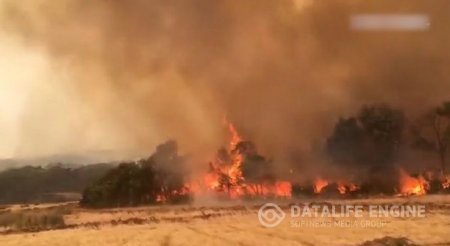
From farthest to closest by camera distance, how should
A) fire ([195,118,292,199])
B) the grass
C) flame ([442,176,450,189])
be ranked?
flame ([442,176,450,189]), fire ([195,118,292,199]), the grass

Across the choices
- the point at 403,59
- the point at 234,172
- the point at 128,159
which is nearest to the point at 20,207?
the point at 128,159

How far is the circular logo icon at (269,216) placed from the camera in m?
3.14

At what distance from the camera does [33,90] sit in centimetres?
307

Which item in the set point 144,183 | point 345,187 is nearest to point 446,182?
point 345,187

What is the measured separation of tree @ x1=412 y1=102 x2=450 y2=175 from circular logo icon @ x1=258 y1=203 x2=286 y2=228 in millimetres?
892

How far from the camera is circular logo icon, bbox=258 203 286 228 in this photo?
3139 mm

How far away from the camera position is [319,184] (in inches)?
124

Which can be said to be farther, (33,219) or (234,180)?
Result: (234,180)

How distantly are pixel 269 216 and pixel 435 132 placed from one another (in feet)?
3.57

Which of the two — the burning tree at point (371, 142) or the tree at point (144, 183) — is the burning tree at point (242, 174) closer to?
the tree at point (144, 183)

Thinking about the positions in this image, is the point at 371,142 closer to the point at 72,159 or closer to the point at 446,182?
the point at 446,182

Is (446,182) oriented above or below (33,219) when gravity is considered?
above

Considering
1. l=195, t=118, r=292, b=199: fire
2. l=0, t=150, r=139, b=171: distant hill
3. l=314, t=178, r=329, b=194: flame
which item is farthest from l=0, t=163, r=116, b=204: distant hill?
l=314, t=178, r=329, b=194: flame

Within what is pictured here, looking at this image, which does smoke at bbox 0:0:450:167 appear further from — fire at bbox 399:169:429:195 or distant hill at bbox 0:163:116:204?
fire at bbox 399:169:429:195
